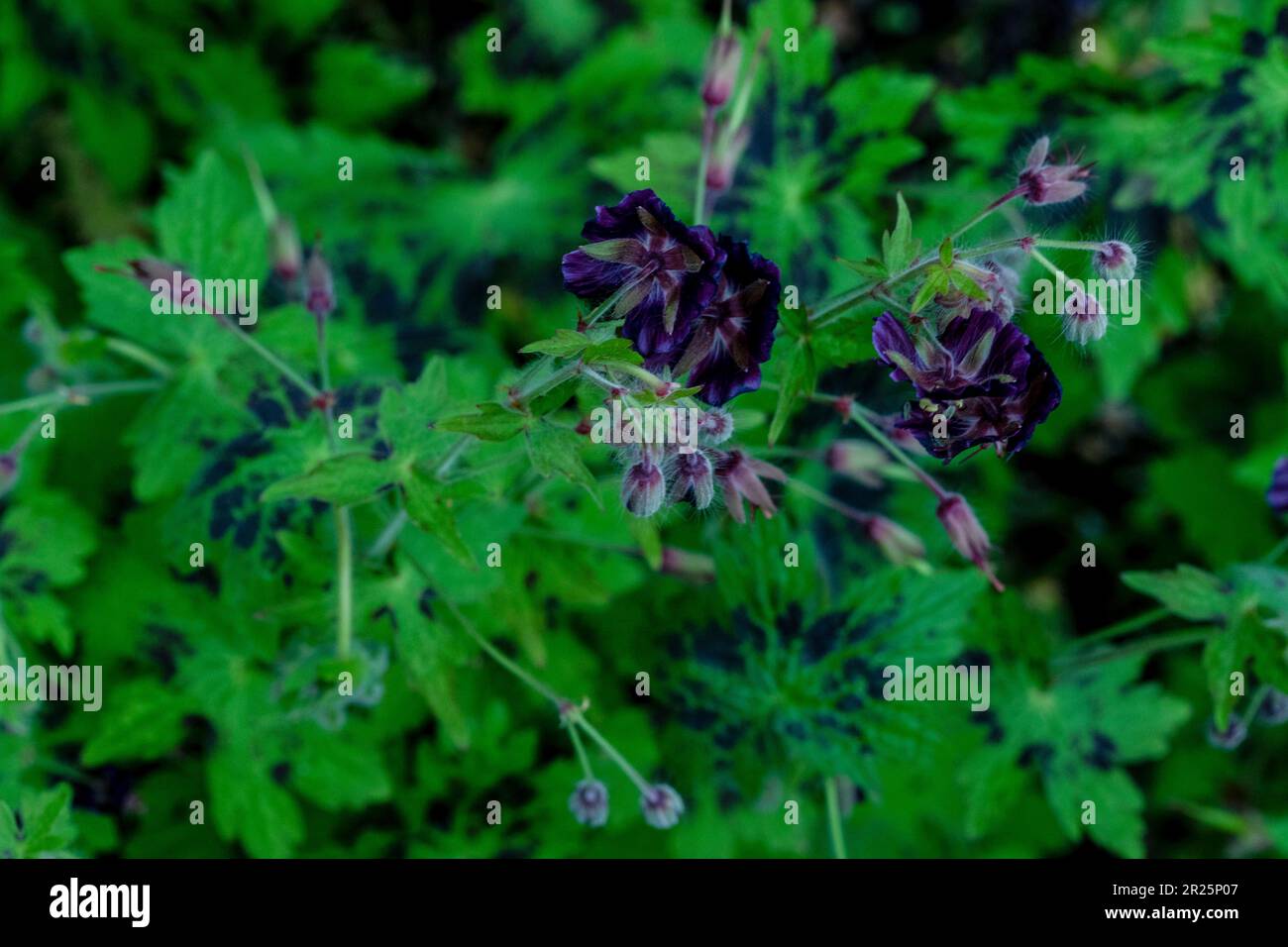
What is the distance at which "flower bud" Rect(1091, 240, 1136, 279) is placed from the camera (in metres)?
1.58

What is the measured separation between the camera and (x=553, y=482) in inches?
99.0

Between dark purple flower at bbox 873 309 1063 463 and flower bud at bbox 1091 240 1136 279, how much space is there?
17cm

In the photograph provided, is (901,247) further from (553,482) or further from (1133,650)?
(1133,650)

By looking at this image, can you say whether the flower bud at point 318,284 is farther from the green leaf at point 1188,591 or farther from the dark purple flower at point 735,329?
the green leaf at point 1188,591

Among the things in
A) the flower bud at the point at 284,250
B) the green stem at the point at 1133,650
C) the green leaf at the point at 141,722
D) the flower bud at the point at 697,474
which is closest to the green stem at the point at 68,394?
the flower bud at the point at 284,250

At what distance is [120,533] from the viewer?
10.1 ft

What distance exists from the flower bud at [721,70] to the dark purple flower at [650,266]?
33.7 inches

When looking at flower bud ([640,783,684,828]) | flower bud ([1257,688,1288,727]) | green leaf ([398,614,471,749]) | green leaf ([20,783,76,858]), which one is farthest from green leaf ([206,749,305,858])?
flower bud ([1257,688,1288,727])

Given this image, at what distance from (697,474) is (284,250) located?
52.5 inches

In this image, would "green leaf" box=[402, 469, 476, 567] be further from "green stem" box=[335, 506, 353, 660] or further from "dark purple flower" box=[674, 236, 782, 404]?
"dark purple flower" box=[674, 236, 782, 404]
